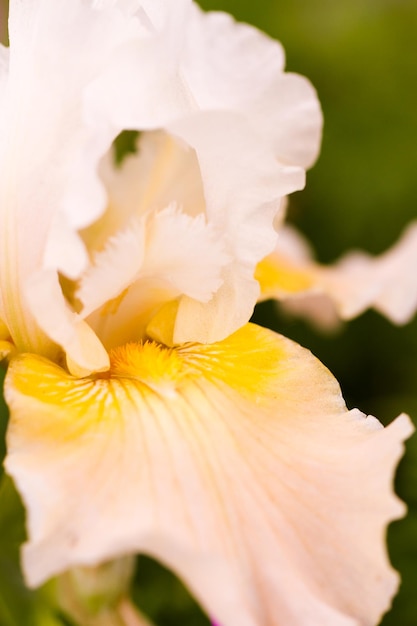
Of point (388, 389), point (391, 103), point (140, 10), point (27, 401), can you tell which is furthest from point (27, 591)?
point (391, 103)

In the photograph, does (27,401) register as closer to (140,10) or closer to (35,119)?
(35,119)

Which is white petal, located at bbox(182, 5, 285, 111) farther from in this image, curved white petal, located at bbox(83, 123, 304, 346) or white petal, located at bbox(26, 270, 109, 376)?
white petal, located at bbox(26, 270, 109, 376)

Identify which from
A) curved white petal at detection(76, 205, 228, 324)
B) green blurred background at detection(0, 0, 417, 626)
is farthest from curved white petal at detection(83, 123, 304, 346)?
green blurred background at detection(0, 0, 417, 626)

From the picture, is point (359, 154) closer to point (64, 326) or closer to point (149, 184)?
point (149, 184)

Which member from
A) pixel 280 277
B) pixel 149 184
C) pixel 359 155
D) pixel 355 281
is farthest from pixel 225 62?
pixel 359 155

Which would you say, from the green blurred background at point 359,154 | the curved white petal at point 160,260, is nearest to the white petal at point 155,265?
the curved white petal at point 160,260
